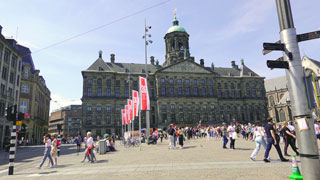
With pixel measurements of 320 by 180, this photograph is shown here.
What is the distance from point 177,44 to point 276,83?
47.0 meters

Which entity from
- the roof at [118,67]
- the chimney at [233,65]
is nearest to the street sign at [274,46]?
the roof at [118,67]

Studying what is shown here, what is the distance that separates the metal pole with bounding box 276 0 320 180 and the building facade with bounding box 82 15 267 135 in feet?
168

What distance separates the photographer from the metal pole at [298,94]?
459 cm

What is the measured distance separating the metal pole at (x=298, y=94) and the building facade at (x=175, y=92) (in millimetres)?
51170

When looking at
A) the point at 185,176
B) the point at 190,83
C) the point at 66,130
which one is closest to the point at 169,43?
the point at 190,83

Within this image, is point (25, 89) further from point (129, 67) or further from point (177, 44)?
point (177, 44)

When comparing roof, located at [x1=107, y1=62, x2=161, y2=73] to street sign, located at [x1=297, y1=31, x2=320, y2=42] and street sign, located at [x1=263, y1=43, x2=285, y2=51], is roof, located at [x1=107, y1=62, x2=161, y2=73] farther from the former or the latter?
street sign, located at [x1=297, y1=31, x2=320, y2=42]

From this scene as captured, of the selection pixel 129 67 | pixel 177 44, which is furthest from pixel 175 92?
pixel 129 67

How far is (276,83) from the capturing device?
81875 millimetres

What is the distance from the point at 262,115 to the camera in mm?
67438

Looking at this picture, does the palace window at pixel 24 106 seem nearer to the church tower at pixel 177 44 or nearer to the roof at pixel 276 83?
the church tower at pixel 177 44

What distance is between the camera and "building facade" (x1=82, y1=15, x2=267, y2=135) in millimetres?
56669

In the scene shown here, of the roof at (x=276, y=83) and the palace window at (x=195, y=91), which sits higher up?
the roof at (x=276, y=83)

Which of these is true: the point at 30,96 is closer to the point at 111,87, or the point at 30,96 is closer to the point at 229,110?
the point at 111,87
